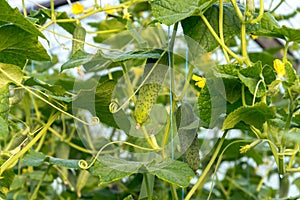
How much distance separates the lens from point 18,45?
0.75m

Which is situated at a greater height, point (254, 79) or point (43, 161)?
point (254, 79)

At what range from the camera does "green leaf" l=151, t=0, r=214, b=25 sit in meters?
0.72

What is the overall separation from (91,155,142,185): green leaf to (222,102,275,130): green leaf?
0.12 meters

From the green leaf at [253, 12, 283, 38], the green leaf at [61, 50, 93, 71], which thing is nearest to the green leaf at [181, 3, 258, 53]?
the green leaf at [253, 12, 283, 38]

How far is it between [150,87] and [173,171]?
0.11 meters

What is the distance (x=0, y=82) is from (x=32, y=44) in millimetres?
67

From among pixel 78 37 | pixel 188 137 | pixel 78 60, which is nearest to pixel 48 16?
pixel 78 37

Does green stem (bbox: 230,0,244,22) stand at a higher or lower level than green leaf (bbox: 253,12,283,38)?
higher

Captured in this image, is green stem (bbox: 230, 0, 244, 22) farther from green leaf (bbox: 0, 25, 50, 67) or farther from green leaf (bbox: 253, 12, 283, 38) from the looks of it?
green leaf (bbox: 0, 25, 50, 67)

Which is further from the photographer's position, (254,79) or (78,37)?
(78,37)

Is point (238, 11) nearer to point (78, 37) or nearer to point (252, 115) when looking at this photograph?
point (252, 115)

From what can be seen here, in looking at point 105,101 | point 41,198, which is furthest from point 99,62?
point 41,198

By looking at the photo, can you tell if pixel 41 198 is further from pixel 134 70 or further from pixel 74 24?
pixel 74 24

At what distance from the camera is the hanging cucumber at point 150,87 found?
0.76 m
